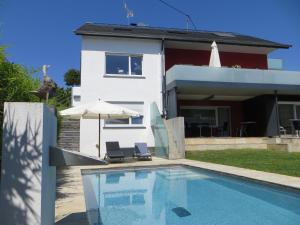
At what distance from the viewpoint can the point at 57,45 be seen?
2681 cm

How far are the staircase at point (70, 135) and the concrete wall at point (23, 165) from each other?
16222 mm

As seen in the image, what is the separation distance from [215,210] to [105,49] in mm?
15103

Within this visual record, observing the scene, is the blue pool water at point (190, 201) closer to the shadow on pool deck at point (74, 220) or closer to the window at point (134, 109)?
the shadow on pool deck at point (74, 220)

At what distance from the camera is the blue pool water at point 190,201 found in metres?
6.09

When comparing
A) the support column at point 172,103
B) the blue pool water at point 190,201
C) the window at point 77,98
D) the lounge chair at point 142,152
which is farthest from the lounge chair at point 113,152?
the window at point 77,98

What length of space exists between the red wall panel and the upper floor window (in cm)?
273

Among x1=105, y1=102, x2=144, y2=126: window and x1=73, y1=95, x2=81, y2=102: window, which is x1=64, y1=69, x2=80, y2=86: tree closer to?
x1=73, y1=95, x2=81, y2=102: window

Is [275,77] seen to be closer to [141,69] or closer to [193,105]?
[193,105]

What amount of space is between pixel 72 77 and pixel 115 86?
4230cm

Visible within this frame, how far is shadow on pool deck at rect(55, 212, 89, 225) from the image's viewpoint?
173 inches

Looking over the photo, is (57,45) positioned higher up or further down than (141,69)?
higher up

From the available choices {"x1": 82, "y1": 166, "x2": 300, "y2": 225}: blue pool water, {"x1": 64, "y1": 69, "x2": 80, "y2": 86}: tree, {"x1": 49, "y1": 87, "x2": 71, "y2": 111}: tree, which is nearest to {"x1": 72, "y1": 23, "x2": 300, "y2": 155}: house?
{"x1": 49, "y1": 87, "x2": 71, "y2": 111}: tree

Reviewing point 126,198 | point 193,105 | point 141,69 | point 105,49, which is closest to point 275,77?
point 193,105

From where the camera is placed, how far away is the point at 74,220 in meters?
4.61
